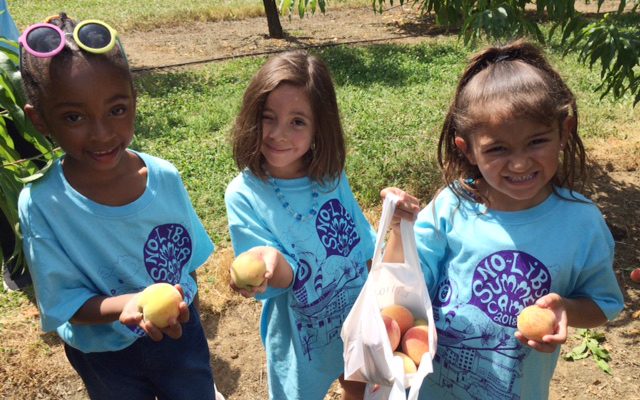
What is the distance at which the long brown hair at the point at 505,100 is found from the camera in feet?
5.03

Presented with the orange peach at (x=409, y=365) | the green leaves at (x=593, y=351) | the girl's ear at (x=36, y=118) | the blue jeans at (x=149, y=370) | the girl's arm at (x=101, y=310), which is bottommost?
the green leaves at (x=593, y=351)

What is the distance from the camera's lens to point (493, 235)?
5.30 feet

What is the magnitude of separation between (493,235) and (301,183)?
609 mm

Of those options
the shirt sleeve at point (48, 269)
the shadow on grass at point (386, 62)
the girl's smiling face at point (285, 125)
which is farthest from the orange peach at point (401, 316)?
the shadow on grass at point (386, 62)

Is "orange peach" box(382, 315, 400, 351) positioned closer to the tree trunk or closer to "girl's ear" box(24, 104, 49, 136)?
"girl's ear" box(24, 104, 49, 136)

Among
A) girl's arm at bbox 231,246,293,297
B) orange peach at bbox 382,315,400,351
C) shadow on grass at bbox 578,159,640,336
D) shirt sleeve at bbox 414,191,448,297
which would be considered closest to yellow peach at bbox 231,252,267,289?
girl's arm at bbox 231,246,293,297

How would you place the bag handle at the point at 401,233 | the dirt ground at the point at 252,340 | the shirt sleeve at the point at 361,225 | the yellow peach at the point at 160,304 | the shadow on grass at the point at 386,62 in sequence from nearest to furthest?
1. the yellow peach at the point at 160,304
2. the bag handle at the point at 401,233
3. the shirt sleeve at the point at 361,225
4. the dirt ground at the point at 252,340
5. the shadow on grass at the point at 386,62

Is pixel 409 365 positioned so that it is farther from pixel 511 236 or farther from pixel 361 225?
pixel 361 225

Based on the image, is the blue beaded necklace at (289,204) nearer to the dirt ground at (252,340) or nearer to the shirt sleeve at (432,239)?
the shirt sleeve at (432,239)

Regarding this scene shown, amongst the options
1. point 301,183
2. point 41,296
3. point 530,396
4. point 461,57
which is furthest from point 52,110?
point 461,57

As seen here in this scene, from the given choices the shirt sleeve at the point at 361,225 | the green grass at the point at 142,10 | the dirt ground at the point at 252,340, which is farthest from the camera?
the green grass at the point at 142,10

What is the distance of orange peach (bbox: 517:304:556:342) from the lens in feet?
4.61

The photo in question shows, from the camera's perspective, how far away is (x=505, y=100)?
60.7 inches

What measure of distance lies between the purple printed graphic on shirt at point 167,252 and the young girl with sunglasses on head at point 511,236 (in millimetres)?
668
